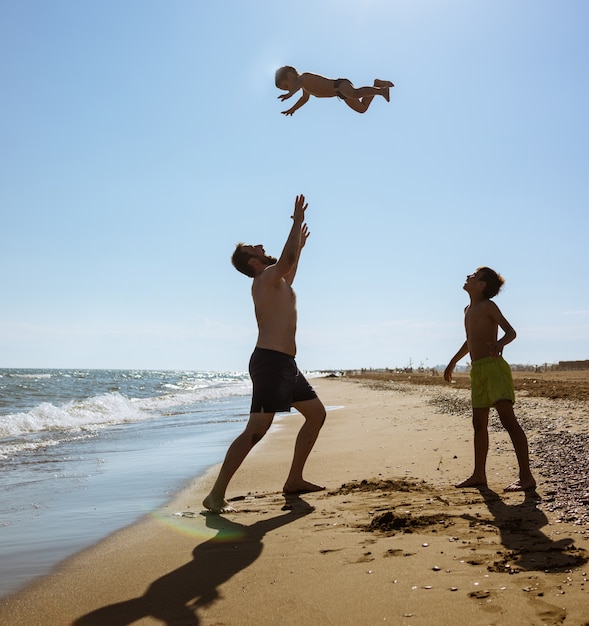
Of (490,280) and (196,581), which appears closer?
(196,581)

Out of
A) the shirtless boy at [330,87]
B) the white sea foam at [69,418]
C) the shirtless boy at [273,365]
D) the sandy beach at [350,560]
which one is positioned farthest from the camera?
the white sea foam at [69,418]

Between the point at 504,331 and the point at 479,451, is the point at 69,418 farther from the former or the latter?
the point at 504,331

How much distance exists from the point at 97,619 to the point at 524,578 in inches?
70.3

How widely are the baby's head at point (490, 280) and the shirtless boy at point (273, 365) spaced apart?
1.68 meters

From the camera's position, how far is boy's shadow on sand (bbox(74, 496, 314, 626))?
99.3 inches

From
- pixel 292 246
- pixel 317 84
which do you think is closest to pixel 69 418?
pixel 292 246

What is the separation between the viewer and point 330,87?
15.4 feet

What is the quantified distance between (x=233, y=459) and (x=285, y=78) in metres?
2.87

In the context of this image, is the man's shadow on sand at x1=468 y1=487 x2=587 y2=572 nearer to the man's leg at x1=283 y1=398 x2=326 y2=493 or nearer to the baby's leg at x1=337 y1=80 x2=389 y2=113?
the man's leg at x1=283 y1=398 x2=326 y2=493

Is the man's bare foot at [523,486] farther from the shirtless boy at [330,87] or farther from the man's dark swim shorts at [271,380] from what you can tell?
the shirtless boy at [330,87]

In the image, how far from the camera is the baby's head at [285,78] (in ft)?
15.3

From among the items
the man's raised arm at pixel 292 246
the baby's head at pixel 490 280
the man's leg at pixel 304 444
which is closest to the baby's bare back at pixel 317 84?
the man's raised arm at pixel 292 246

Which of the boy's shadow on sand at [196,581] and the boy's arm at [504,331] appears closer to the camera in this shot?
the boy's shadow on sand at [196,581]

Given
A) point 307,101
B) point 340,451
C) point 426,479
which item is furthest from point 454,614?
point 340,451
